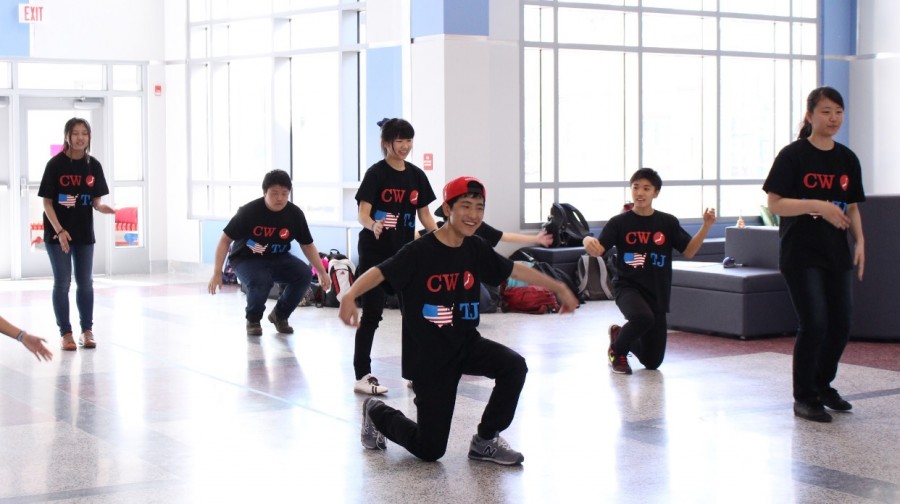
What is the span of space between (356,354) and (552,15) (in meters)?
7.79

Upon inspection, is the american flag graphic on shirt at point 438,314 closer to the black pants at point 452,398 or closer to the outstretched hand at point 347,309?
the black pants at point 452,398

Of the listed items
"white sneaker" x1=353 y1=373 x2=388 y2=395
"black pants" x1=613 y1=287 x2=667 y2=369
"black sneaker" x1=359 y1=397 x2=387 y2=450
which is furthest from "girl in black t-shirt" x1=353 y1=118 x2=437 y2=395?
"black pants" x1=613 y1=287 x2=667 y2=369

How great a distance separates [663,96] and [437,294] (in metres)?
10.6

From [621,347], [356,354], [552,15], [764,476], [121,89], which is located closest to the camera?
[764,476]

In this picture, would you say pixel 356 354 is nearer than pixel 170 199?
Yes

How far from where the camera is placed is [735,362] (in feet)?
27.6

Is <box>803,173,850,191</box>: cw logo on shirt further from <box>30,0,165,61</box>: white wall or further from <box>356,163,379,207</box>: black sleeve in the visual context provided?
<box>30,0,165,61</box>: white wall

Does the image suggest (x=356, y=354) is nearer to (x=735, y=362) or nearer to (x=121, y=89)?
(x=735, y=362)

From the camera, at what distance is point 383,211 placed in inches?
286

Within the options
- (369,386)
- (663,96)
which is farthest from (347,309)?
(663,96)

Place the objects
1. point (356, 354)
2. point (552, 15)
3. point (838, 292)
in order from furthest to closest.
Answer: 1. point (552, 15)
2. point (356, 354)
3. point (838, 292)

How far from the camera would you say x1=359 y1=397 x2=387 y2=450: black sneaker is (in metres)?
5.65

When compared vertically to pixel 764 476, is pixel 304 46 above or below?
above

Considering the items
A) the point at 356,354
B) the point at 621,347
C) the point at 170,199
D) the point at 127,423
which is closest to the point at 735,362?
the point at 621,347
